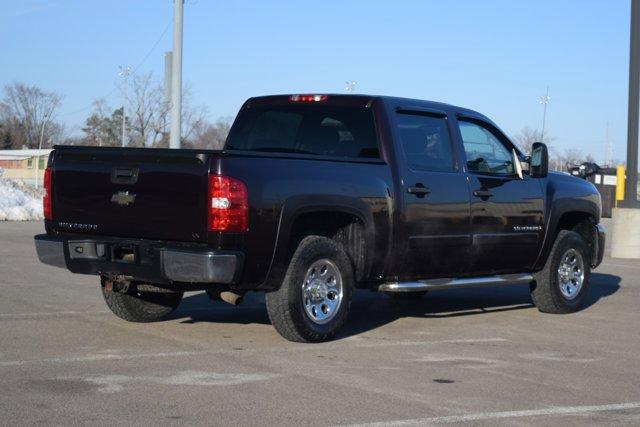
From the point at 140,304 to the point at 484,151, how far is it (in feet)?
12.1

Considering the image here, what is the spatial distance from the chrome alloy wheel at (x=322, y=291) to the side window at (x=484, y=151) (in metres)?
2.11

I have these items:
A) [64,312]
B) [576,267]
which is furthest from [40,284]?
[576,267]

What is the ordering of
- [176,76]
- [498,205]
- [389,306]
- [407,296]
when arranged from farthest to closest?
1. [176,76]
2. [407,296]
3. [389,306]
4. [498,205]

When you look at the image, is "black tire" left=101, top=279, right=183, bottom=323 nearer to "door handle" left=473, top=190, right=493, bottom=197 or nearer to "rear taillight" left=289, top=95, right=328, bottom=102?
"rear taillight" left=289, top=95, right=328, bottom=102

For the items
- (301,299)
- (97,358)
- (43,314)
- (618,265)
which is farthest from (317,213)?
(618,265)

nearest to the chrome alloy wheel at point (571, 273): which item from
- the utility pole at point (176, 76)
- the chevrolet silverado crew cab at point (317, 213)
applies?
the chevrolet silverado crew cab at point (317, 213)

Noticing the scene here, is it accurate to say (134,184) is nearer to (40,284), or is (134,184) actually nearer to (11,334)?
(11,334)

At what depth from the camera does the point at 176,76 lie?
1820 cm

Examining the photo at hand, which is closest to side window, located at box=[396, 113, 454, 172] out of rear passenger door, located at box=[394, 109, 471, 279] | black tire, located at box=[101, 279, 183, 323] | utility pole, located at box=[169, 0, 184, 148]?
rear passenger door, located at box=[394, 109, 471, 279]

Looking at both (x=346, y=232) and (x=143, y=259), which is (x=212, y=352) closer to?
(x=143, y=259)

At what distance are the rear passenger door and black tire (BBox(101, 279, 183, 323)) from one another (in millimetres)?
2194

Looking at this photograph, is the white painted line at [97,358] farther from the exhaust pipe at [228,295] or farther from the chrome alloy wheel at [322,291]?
the chrome alloy wheel at [322,291]

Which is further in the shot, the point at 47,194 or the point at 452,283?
the point at 452,283

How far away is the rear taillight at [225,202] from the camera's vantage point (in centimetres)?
756
